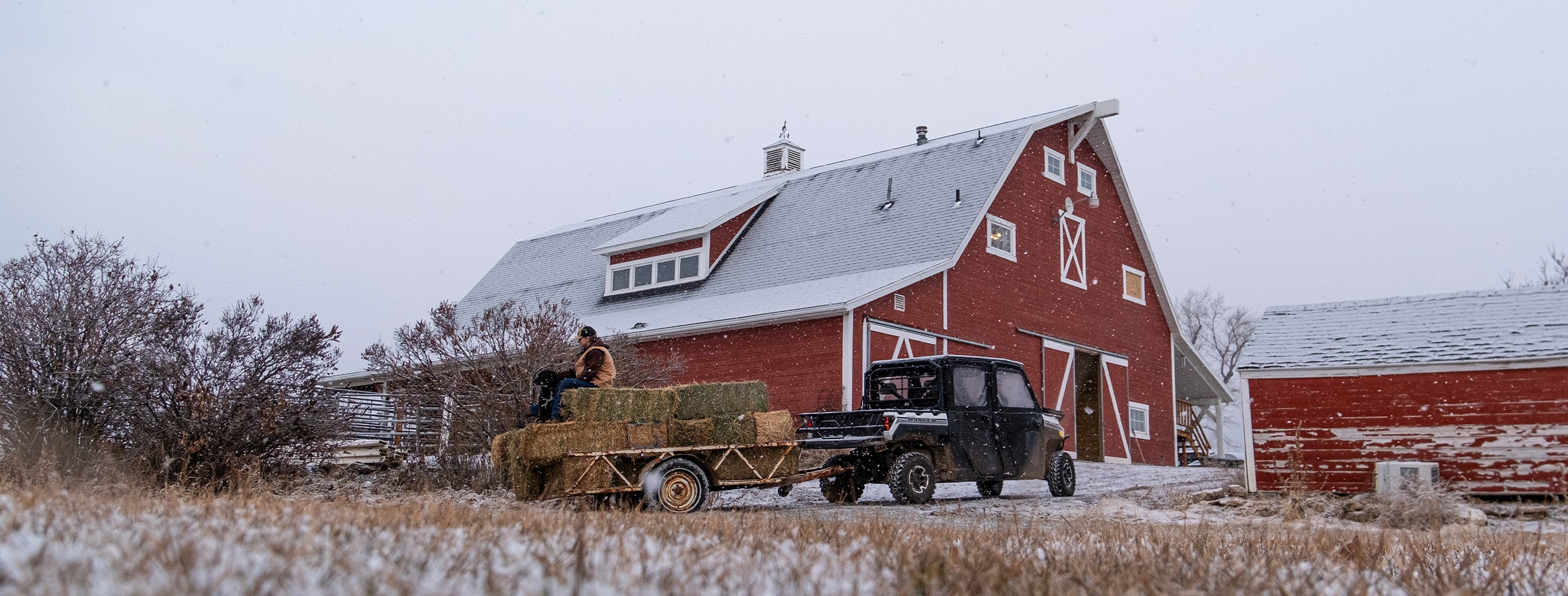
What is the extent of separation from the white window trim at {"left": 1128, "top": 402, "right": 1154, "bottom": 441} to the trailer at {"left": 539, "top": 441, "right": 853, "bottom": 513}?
14985 mm

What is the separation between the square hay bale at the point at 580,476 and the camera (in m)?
11.2

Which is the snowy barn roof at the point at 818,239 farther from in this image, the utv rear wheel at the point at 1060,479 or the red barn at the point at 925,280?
the utv rear wheel at the point at 1060,479

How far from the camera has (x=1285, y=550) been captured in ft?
21.9

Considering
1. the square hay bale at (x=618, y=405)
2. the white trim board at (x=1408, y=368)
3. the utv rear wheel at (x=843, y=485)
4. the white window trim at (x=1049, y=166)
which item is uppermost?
the white window trim at (x=1049, y=166)

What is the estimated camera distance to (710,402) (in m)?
12.4

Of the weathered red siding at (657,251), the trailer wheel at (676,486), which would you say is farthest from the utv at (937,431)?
the weathered red siding at (657,251)

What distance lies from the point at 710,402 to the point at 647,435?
2.62 feet

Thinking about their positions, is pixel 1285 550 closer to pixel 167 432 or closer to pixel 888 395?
pixel 888 395

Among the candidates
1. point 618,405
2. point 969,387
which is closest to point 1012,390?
point 969,387

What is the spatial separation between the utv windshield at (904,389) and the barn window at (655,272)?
1074cm

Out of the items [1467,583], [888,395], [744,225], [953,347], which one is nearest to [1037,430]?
[888,395]

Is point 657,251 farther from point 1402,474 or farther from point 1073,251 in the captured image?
point 1402,474

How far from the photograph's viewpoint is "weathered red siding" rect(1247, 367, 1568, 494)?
14758 millimetres

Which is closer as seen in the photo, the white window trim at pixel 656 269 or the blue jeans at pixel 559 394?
the blue jeans at pixel 559 394
